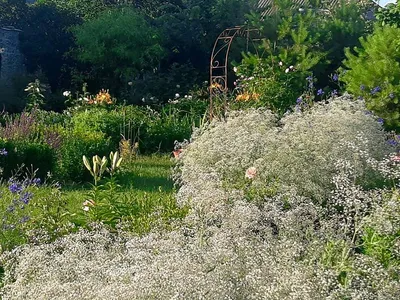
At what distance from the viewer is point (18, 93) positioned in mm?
17281

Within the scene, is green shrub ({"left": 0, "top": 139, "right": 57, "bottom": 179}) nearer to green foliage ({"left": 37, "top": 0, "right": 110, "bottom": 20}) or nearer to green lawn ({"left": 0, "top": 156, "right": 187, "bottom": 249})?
green lawn ({"left": 0, "top": 156, "right": 187, "bottom": 249})

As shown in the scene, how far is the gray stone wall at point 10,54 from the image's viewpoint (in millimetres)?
19625

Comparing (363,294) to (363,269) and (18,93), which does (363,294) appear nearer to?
(363,269)

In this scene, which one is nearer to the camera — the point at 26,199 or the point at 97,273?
the point at 97,273

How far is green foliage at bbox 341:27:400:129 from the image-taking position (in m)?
10.1

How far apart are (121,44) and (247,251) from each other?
1494cm

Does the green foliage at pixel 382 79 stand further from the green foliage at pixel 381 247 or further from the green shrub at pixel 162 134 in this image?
the green foliage at pixel 381 247

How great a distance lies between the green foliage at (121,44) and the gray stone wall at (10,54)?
108 inches

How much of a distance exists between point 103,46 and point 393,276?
49.8 feet

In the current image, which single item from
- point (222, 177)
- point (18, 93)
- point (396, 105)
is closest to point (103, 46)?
point (18, 93)

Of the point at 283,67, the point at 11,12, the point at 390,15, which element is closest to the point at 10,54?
the point at 11,12

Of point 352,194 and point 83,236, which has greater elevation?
point 352,194

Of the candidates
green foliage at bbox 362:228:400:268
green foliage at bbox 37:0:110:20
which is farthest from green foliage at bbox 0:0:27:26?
green foliage at bbox 362:228:400:268

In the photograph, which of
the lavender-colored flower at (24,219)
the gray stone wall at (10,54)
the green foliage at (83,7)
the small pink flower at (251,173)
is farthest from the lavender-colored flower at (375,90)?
the green foliage at (83,7)
